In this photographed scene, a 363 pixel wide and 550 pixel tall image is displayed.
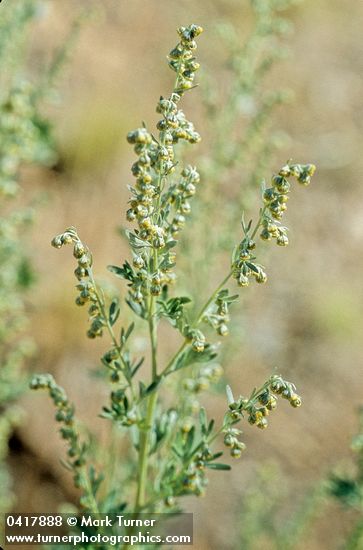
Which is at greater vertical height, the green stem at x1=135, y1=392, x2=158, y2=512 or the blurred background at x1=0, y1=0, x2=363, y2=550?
the blurred background at x1=0, y1=0, x2=363, y2=550

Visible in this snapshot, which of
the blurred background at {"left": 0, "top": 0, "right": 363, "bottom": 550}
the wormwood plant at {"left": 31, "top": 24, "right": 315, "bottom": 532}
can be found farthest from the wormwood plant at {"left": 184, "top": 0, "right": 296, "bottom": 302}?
the wormwood plant at {"left": 31, "top": 24, "right": 315, "bottom": 532}

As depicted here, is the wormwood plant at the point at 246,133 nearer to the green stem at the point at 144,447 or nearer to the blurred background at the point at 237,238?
the blurred background at the point at 237,238

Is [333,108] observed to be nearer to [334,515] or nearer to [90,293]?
[334,515]

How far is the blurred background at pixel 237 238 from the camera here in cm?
429

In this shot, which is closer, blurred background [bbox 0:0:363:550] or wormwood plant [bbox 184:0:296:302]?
wormwood plant [bbox 184:0:296:302]

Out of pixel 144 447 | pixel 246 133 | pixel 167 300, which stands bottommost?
pixel 144 447

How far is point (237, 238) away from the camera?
3.30 metres

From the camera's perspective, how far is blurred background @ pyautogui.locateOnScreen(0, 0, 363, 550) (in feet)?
14.1

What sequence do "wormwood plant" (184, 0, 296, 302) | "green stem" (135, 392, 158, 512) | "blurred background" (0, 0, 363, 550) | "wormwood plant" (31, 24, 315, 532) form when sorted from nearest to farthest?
"wormwood plant" (31, 24, 315, 532) → "green stem" (135, 392, 158, 512) → "wormwood plant" (184, 0, 296, 302) → "blurred background" (0, 0, 363, 550)

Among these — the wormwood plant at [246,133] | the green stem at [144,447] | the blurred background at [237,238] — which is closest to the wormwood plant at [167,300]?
the green stem at [144,447]

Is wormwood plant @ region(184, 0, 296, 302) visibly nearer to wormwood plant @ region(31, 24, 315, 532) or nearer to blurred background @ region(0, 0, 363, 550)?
blurred background @ region(0, 0, 363, 550)

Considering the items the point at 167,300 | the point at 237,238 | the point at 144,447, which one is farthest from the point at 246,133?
the point at 144,447

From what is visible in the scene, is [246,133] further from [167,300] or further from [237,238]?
[167,300]

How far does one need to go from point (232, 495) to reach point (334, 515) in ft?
2.18
